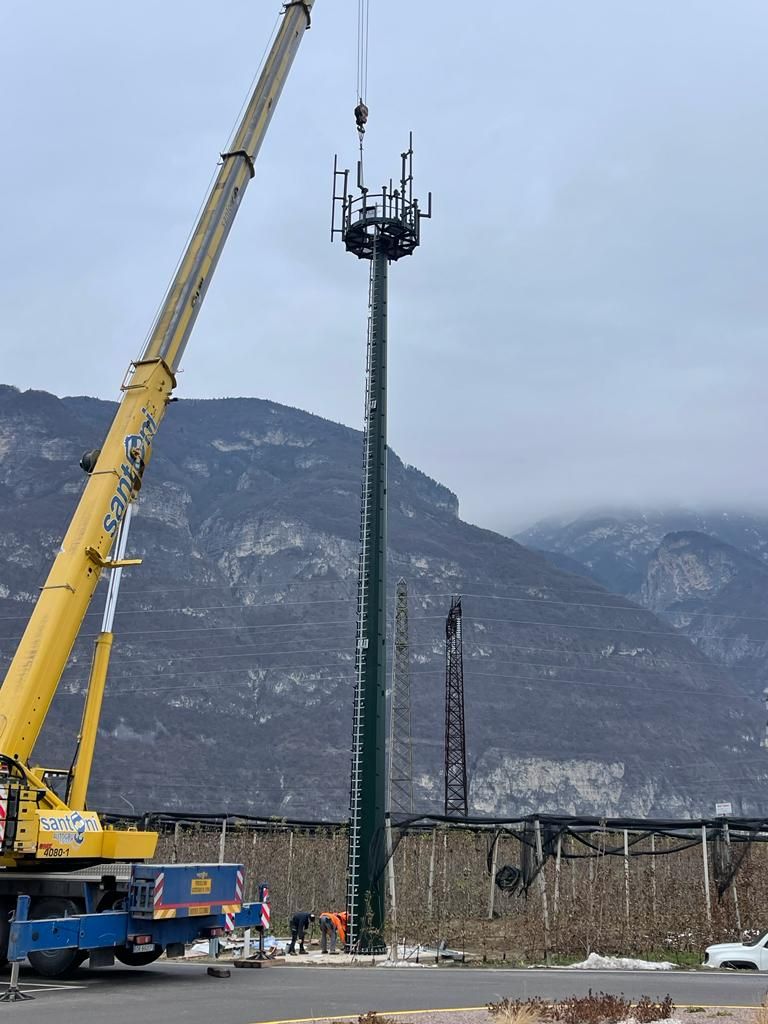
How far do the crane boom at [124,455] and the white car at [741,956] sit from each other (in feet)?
44.9

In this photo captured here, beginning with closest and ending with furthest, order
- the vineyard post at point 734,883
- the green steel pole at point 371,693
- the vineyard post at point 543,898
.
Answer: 1. the vineyard post at point 543,898
2. the green steel pole at point 371,693
3. the vineyard post at point 734,883

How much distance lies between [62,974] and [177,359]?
34.5ft

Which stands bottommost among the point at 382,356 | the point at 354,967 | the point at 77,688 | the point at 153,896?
the point at 354,967

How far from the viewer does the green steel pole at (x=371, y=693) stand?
88.0ft

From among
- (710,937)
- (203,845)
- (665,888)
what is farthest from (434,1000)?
(203,845)

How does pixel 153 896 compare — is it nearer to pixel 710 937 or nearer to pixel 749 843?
pixel 710 937

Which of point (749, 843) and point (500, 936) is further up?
point (749, 843)

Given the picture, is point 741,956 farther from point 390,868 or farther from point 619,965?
point 390,868

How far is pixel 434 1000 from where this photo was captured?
15672 mm

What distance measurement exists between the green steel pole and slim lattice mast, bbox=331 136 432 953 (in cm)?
2

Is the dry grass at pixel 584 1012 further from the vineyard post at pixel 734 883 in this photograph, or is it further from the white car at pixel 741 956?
the vineyard post at pixel 734 883

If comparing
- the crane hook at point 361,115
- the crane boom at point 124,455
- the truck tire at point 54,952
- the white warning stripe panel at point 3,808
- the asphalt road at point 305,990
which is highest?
the crane hook at point 361,115

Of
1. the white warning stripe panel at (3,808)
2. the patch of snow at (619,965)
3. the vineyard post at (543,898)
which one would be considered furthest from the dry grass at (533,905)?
the white warning stripe panel at (3,808)

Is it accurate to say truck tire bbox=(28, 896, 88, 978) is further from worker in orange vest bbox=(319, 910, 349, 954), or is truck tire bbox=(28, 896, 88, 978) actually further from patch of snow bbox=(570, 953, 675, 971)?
patch of snow bbox=(570, 953, 675, 971)
